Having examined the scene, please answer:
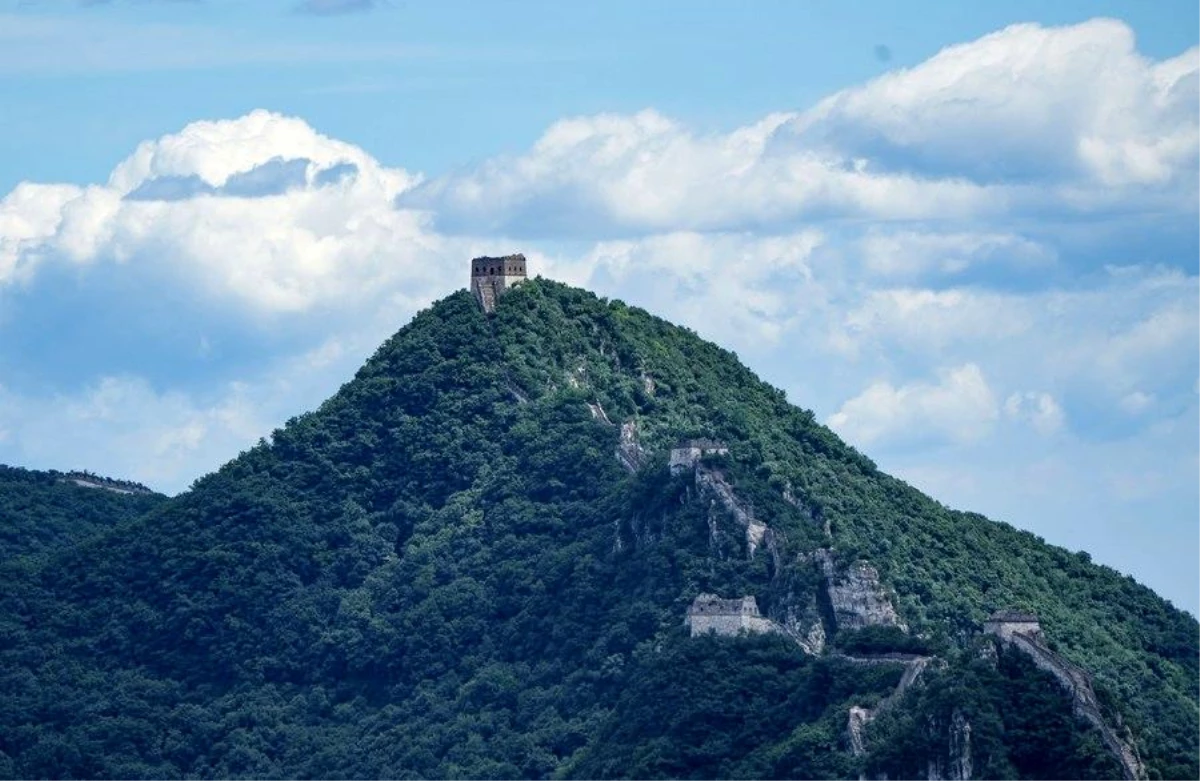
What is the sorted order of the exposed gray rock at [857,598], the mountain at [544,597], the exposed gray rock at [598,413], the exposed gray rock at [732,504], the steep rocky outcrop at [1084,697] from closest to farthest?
1. the steep rocky outcrop at [1084,697]
2. the mountain at [544,597]
3. the exposed gray rock at [857,598]
4. the exposed gray rock at [732,504]
5. the exposed gray rock at [598,413]

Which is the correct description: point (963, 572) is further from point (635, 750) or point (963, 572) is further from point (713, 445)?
point (635, 750)

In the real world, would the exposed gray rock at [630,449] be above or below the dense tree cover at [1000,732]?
above

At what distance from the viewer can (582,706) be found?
171 metres

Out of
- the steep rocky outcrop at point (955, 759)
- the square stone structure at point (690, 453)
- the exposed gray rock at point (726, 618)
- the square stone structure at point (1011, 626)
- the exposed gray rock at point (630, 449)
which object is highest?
the exposed gray rock at point (630, 449)

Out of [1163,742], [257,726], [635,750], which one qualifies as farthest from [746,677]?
[257,726]

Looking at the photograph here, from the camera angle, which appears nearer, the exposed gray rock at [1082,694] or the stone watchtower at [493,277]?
the exposed gray rock at [1082,694]

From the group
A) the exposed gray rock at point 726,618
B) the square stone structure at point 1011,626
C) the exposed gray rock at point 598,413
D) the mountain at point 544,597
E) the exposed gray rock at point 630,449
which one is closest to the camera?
the square stone structure at point 1011,626

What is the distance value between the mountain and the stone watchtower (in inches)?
30.6

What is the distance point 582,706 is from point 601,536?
36.4 ft

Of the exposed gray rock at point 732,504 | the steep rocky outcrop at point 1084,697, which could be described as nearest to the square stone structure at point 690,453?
the exposed gray rock at point 732,504

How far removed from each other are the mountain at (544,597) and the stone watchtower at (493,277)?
2.55ft

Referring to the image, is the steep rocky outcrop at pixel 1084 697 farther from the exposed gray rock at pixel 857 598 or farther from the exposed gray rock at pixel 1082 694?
the exposed gray rock at pixel 857 598

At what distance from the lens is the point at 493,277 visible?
19800cm

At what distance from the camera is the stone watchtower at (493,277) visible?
198m
